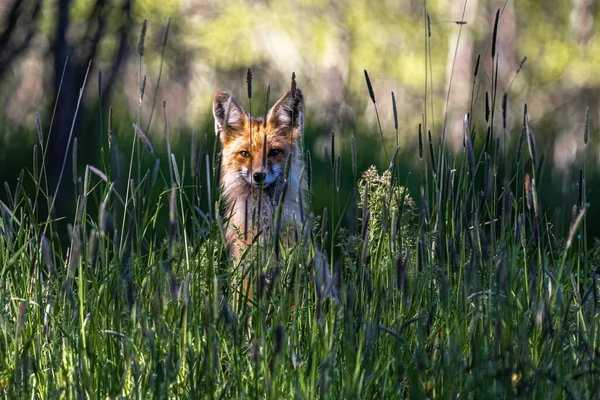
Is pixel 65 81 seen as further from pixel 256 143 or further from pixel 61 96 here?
pixel 256 143

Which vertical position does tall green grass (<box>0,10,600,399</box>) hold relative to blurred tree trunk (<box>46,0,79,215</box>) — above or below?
below

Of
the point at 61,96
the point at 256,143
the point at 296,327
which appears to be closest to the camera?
the point at 296,327

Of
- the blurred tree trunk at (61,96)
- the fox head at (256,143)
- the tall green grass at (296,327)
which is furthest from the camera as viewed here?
the fox head at (256,143)

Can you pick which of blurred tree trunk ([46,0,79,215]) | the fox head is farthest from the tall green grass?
the fox head

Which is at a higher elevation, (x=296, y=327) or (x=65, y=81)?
(x=65, y=81)

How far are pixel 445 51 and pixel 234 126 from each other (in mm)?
19332

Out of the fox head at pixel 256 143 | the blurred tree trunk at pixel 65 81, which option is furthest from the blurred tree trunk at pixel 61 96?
the fox head at pixel 256 143

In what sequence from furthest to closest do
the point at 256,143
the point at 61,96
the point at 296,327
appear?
the point at 256,143 → the point at 61,96 → the point at 296,327

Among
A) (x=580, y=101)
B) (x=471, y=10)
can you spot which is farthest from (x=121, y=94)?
(x=580, y=101)

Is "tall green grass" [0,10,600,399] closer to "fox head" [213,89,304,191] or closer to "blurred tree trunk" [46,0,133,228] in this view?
"blurred tree trunk" [46,0,133,228]

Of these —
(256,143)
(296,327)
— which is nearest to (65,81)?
(256,143)

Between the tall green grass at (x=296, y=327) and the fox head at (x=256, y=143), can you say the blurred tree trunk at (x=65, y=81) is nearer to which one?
the fox head at (x=256, y=143)

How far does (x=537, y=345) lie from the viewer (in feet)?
7.56

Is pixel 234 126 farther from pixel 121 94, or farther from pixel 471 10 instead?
Answer: pixel 471 10
